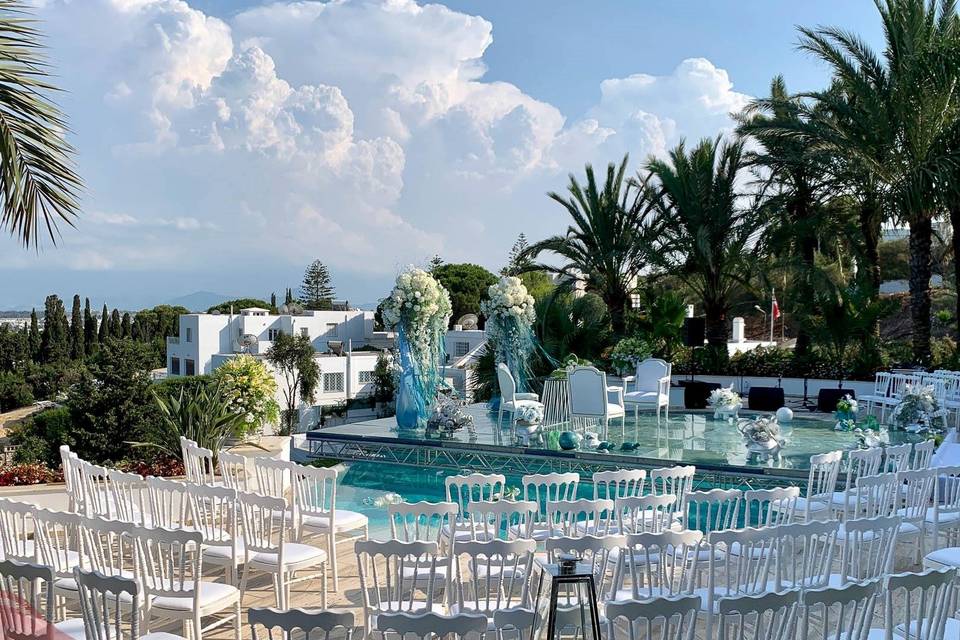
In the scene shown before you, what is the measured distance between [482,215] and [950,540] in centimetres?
1879

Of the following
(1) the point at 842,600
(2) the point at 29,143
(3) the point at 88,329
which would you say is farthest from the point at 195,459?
(3) the point at 88,329

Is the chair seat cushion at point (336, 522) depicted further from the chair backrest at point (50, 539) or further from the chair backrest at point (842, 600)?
the chair backrest at point (842, 600)

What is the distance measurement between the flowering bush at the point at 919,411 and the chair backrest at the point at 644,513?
672 cm

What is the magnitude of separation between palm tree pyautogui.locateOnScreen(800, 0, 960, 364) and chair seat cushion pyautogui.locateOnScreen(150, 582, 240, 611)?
13192mm

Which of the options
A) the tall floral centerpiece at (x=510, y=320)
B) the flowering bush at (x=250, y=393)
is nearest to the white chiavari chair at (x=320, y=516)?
the flowering bush at (x=250, y=393)

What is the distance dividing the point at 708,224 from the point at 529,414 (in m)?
8.12

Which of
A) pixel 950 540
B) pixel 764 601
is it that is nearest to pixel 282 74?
pixel 950 540

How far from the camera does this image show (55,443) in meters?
11.8

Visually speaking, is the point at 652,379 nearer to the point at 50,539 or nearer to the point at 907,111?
the point at 907,111

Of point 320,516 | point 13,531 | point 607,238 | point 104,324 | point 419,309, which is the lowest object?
point 320,516

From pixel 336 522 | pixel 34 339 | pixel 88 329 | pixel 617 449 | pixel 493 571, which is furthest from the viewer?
pixel 88 329

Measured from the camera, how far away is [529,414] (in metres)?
10.6

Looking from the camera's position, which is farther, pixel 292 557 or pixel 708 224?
pixel 708 224

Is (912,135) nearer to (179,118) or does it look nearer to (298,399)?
(179,118)
